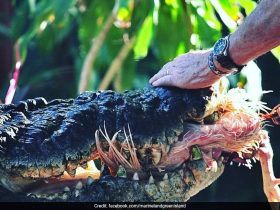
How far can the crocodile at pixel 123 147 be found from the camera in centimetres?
101

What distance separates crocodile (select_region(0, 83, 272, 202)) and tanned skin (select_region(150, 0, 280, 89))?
2 cm

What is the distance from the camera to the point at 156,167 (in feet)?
3.37

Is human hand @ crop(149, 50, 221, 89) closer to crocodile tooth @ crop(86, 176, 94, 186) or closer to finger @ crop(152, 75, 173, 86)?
finger @ crop(152, 75, 173, 86)

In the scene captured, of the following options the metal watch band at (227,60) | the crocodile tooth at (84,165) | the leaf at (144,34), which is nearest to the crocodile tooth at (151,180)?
the crocodile tooth at (84,165)

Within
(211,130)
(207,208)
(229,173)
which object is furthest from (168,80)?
(229,173)

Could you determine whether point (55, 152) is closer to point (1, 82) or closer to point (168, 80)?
point (168, 80)

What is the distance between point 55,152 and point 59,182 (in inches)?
2.7

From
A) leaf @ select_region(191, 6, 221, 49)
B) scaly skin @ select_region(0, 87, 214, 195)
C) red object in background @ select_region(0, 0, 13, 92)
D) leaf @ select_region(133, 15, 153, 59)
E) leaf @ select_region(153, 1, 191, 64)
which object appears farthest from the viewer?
red object in background @ select_region(0, 0, 13, 92)

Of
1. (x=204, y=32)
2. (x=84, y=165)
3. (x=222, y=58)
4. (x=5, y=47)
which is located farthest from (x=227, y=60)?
(x=5, y=47)

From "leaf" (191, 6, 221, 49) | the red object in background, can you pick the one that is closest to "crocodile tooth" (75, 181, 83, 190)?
"leaf" (191, 6, 221, 49)

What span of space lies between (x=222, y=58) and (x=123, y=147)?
22cm

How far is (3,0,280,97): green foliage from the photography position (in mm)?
2039

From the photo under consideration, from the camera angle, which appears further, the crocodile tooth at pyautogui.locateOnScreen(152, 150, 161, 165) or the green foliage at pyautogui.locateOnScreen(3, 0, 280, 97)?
the green foliage at pyautogui.locateOnScreen(3, 0, 280, 97)

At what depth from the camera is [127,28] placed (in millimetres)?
2666
